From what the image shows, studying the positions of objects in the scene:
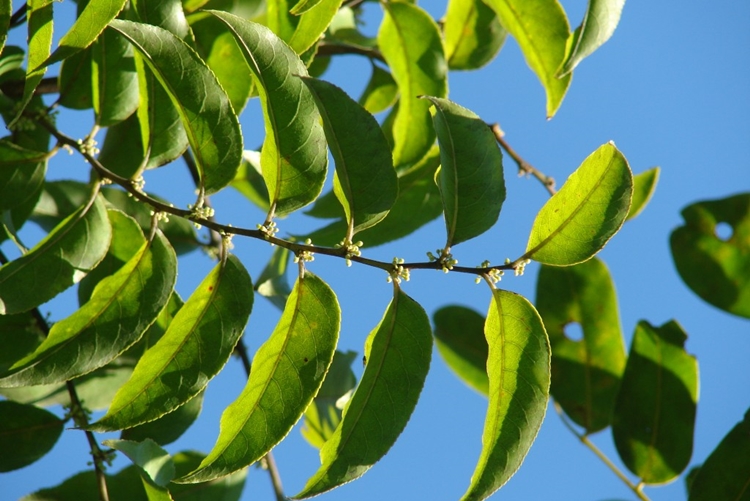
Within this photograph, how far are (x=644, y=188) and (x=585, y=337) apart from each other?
535 mm

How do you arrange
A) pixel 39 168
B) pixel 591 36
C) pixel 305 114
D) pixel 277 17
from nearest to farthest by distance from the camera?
pixel 305 114
pixel 591 36
pixel 277 17
pixel 39 168

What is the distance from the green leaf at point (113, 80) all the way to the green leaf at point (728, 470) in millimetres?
1896

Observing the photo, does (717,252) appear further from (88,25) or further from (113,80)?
(88,25)

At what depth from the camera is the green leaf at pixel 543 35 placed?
1.85m

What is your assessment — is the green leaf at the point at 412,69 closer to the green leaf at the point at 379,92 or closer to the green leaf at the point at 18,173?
the green leaf at the point at 379,92

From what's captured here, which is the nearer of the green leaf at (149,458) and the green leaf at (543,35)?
the green leaf at (149,458)

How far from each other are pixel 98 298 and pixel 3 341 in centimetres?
48

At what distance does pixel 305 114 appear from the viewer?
4.60 feet

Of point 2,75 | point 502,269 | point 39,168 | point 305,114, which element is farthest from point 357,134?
point 2,75

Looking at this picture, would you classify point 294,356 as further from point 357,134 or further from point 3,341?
point 3,341

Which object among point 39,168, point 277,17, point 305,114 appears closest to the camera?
point 305,114

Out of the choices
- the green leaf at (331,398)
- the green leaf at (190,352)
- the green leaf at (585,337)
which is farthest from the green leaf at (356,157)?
the green leaf at (585,337)

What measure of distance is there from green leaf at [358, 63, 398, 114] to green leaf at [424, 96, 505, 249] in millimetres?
1159

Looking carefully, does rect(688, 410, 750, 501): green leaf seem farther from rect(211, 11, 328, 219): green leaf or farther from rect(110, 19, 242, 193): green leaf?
rect(110, 19, 242, 193): green leaf
